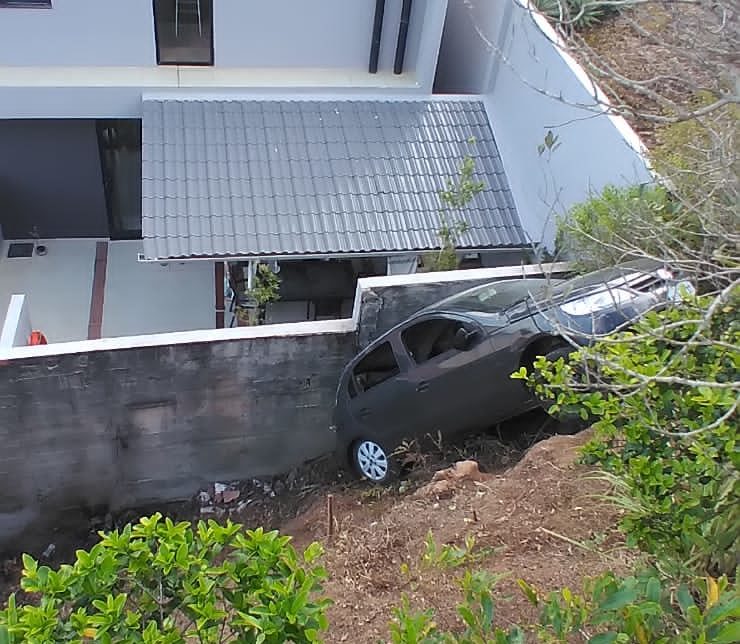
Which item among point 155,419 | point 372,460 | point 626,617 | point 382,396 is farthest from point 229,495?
point 626,617

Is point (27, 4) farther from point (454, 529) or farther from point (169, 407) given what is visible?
point (454, 529)

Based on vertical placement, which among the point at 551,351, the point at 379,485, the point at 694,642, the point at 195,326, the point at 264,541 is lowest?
the point at 694,642

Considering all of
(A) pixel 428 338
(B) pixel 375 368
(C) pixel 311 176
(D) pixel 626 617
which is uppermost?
(C) pixel 311 176

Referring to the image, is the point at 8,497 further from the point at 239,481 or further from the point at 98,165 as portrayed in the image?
the point at 98,165

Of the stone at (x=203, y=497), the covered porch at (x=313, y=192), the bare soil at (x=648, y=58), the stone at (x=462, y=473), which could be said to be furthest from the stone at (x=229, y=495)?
the bare soil at (x=648, y=58)

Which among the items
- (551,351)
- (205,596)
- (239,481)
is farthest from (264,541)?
(239,481)

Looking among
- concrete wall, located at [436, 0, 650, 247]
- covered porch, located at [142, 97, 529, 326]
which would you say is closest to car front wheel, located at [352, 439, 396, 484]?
covered porch, located at [142, 97, 529, 326]
